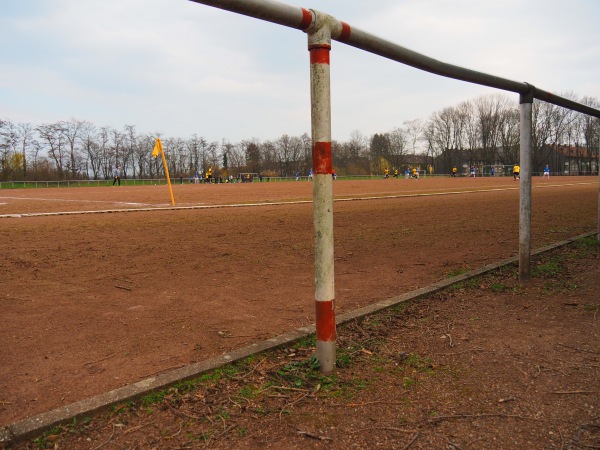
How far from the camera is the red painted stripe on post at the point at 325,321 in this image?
9.47 ft

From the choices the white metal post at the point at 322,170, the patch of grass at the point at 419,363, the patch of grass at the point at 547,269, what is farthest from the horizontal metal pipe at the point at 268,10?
the patch of grass at the point at 547,269

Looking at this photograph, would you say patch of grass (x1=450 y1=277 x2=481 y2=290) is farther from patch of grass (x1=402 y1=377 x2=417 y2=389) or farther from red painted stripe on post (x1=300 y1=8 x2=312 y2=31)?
red painted stripe on post (x1=300 y1=8 x2=312 y2=31)

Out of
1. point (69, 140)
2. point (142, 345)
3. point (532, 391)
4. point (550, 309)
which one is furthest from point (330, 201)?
point (69, 140)

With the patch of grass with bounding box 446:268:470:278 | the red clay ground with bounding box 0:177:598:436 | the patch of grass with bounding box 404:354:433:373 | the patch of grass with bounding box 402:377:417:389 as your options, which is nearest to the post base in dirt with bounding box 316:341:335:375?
the patch of grass with bounding box 402:377:417:389

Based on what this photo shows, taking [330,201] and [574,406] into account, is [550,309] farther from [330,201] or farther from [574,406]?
[330,201]

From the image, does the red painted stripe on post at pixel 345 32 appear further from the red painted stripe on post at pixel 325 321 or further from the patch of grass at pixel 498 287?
the patch of grass at pixel 498 287

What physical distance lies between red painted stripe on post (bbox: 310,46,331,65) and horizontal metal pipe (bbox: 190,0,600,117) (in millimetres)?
132

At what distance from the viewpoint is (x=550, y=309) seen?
168 inches

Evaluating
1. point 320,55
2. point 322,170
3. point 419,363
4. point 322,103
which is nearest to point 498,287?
point 419,363

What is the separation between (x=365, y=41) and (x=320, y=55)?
0.45 meters

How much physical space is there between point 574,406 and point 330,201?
171cm

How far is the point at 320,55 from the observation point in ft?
8.98

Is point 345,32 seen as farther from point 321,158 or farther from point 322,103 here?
point 321,158

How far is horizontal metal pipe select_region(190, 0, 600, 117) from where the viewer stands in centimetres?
243
